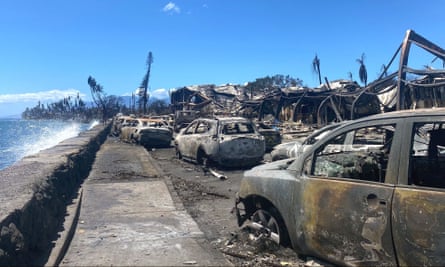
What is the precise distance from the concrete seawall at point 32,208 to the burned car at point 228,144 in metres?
4.67

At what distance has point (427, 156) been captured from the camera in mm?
4008

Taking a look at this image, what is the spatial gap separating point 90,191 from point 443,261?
25.8ft

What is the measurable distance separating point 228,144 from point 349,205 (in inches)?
342

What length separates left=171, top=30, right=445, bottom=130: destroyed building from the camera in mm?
13312

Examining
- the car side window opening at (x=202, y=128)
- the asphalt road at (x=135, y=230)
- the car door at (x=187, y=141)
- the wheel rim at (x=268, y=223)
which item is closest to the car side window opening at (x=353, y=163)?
the wheel rim at (x=268, y=223)

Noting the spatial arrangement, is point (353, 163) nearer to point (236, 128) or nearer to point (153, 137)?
point (236, 128)

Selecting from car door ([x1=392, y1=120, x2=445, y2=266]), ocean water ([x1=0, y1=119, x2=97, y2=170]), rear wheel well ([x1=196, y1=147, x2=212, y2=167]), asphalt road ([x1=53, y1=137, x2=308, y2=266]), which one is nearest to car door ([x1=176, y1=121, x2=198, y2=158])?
rear wheel well ([x1=196, y1=147, x2=212, y2=167])

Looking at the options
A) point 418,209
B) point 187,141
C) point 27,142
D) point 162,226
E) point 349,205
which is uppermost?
point 418,209

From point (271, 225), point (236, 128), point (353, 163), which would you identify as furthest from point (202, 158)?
point (353, 163)

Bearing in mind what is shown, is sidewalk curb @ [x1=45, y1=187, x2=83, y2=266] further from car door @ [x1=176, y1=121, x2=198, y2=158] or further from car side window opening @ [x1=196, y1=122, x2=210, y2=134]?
car side window opening @ [x1=196, y1=122, x2=210, y2=134]

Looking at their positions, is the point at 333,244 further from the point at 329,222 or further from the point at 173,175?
the point at 173,175

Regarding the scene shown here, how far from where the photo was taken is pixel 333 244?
3.98m

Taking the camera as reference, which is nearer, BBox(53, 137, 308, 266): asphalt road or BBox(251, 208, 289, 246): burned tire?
BBox(251, 208, 289, 246): burned tire

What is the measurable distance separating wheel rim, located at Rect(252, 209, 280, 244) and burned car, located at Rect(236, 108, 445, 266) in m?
0.02
